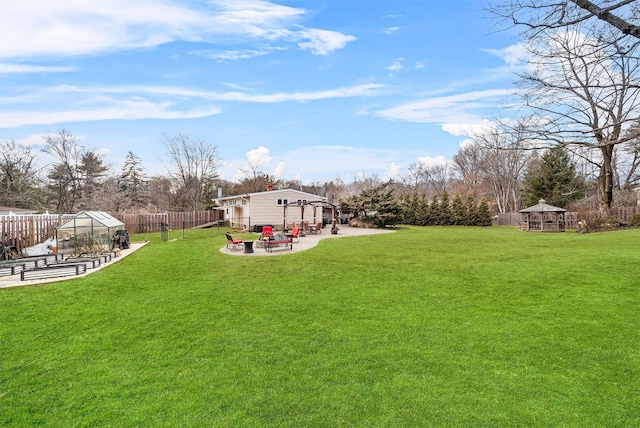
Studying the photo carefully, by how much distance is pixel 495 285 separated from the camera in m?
7.88

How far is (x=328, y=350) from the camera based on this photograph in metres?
4.71

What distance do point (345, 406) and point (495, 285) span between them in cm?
602

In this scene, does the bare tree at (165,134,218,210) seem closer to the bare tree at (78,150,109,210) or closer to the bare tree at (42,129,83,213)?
the bare tree at (78,150,109,210)

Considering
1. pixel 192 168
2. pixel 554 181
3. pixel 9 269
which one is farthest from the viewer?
pixel 192 168

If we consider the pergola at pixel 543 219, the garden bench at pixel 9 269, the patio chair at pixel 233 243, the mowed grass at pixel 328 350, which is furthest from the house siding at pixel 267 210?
the pergola at pixel 543 219

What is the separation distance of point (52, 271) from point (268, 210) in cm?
1586

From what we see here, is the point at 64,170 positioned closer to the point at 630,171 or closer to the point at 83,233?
the point at 83,233

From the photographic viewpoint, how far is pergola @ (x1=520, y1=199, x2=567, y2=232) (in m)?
23.7

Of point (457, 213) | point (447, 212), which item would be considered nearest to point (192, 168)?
point (447, 212)

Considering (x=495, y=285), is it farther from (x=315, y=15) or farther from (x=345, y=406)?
(x=315, y=15)

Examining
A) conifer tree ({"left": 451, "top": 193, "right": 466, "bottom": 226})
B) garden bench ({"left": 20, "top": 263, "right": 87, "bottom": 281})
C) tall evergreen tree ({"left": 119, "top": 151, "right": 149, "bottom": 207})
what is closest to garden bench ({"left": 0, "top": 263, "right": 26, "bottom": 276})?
garden bench ({"left": 20, "top": 263, "right": 87, "bottom": 281})

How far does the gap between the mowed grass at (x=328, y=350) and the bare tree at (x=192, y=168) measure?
31203 mm

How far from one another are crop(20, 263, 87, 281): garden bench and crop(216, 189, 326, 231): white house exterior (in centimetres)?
1380

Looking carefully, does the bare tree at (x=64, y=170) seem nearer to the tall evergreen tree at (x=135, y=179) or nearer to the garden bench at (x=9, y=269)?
the tall evergreen tree at (x=135, y=179)
